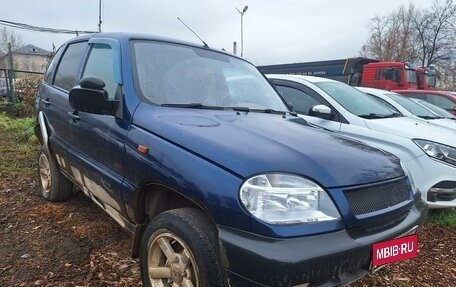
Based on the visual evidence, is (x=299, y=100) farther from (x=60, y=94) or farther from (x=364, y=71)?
(x=364, y=71)

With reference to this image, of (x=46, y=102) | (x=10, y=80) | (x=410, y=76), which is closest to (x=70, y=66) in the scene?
(x=46, y=102)

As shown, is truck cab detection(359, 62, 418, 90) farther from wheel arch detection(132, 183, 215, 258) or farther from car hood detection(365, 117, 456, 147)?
wheel arch detection(132, 183, 215, 258)

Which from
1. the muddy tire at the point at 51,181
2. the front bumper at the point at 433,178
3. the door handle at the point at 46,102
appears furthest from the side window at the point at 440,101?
the door handle at the point at 46,102

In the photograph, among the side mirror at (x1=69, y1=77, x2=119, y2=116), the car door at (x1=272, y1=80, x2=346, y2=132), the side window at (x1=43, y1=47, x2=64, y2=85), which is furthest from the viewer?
the car door at (x1=272, y1=80, x2=346, y2=132)

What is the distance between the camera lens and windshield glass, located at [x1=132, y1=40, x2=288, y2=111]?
9.50 ft

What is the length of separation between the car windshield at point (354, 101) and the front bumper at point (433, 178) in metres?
1.03

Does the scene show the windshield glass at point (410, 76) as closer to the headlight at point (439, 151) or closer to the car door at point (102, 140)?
the headlight at point (439, 151)

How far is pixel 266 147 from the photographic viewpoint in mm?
2160

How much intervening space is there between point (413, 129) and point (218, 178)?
352 cm

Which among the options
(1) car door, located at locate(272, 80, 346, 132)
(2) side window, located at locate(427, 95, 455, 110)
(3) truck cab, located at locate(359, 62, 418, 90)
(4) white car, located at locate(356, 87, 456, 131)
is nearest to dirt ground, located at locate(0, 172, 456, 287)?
(1) car door, located at locate(272, 80, 346, 132)

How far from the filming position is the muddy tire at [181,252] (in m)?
1.97

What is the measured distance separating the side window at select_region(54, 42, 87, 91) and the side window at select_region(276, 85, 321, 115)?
2586mm

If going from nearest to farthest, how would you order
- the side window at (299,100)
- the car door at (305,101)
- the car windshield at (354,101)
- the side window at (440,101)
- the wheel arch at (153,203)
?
the wheel arch at (153,203)
the car door at (305,101)
the car windshield at (354,101)
the side window at (299,100)
the side window at (440,101)

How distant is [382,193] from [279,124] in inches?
32.5
